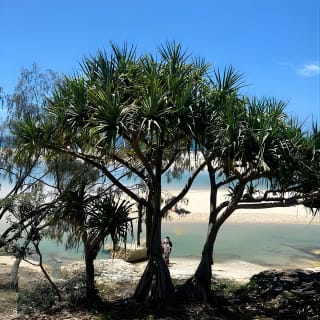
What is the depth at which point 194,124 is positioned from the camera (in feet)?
29.9

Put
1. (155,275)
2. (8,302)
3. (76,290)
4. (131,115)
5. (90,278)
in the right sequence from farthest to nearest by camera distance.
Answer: (8,302) < (76,290) < (90,278) < (155,275) < (131,115)

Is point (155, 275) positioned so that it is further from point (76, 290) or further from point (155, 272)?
point (76, 290)

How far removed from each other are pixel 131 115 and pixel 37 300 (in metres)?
4.38

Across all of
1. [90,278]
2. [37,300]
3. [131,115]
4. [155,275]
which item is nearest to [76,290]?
[90,278]

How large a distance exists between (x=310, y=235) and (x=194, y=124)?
2876 centimetres

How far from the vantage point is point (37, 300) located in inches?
403

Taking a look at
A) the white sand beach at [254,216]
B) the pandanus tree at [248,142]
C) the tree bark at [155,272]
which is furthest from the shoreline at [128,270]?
the white sand beach at [254,216]

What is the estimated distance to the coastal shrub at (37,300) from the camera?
9961 mm

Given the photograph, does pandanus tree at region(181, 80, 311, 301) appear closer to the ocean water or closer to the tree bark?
the tree bark

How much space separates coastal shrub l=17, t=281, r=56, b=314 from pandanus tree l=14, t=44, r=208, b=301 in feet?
5.84

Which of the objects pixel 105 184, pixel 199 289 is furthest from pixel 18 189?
pixel 199 289

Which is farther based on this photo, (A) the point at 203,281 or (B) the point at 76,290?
(B) the point at 76,290

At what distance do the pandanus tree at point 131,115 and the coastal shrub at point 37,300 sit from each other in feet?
5.84

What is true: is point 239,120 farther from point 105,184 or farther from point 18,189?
point 18,189
